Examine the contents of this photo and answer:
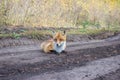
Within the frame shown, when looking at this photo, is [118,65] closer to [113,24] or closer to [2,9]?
[2,9]

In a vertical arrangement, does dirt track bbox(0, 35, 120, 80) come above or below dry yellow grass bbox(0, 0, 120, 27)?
below

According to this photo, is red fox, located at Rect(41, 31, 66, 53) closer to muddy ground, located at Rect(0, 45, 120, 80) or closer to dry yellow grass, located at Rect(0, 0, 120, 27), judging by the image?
muddy ground, located at Rect(0, 45, 120, 80)

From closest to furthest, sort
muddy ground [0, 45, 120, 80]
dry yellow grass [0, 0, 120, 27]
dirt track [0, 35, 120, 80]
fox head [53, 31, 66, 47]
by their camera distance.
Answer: muddy ground [0, 45, 120, 80]
dirt track [0, 35, 120, 80]
fox head [53, 31, 66, 47]
dry yellow grass [0, 0, 120, 27]

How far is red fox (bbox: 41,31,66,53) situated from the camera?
31.8ft

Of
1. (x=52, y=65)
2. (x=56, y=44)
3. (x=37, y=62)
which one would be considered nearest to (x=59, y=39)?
(x=56, y=44)

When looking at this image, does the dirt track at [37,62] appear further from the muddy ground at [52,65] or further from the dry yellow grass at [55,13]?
the dry yellow grass at [55,13]

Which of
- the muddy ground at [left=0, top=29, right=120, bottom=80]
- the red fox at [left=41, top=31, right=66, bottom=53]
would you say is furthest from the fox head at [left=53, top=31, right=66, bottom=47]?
the muddy ground at [left=0, top=29, right=120, bottom=80]

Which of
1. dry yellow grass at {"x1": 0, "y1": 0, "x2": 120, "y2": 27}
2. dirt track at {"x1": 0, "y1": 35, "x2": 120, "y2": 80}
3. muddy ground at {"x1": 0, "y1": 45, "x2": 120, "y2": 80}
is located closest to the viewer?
muddy ground at {"x1": 0, "y1": 45, "x2": 120, "y2": 80}

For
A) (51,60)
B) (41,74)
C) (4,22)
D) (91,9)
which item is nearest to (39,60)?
(51,60)

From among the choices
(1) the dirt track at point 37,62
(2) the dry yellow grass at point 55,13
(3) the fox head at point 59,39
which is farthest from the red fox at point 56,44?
(2) the dry yellow grass at point 55,13

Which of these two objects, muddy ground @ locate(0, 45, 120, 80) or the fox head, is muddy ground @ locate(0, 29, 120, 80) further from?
the fox head

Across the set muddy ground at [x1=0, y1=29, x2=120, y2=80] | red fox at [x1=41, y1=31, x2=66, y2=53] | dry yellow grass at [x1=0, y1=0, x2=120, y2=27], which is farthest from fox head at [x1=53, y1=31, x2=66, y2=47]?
dry yellow grass at [x1=0, y1=0, x2=120, y2=27]

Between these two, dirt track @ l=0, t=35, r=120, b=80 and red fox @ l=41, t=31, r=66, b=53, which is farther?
red fox @ l=41, t=31, r=66, b=53

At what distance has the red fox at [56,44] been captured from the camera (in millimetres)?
9680
